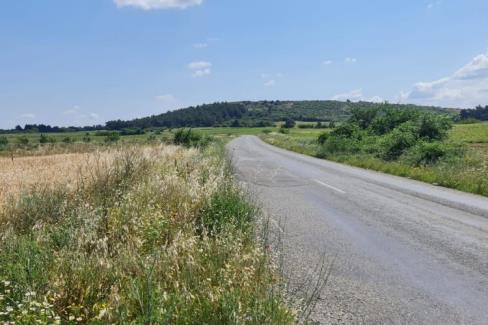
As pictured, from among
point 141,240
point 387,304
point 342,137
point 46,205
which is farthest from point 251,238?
point 342,137

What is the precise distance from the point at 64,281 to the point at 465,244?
6170 millimetres

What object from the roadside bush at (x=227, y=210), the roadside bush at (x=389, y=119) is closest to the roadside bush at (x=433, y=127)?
the roadside bush at (x=389, y=119)

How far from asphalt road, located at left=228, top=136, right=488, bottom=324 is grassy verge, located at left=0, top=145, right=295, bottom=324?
901mm

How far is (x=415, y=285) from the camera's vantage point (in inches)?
220

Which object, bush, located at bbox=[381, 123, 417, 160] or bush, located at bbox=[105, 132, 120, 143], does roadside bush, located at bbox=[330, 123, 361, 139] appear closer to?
bush, located at bbox=[381, 123, 417, 160]

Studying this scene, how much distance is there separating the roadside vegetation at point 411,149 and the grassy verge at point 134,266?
1109cm

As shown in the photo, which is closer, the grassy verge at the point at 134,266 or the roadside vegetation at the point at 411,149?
the grassy verge at the point at 134,266

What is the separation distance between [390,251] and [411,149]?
1982 cm

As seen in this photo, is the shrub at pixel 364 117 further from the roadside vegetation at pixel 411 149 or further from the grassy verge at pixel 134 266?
the grassy verge at pixel 134 266

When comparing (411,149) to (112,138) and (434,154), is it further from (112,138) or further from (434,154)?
(112,138)

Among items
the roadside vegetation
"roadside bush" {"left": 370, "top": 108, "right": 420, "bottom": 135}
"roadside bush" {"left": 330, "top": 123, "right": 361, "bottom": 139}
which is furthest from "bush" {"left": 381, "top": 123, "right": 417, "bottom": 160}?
"roadside bush" {"left": 330, "top": 123, "right": 361, "bottom": 139}

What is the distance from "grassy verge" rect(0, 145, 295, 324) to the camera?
141 inches

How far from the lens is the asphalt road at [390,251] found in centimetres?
487

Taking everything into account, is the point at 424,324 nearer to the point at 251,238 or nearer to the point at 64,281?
the point at 251,238
